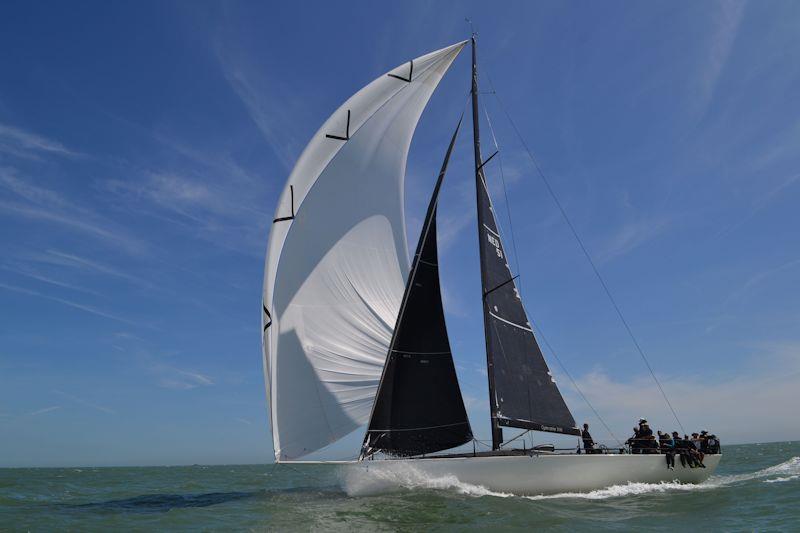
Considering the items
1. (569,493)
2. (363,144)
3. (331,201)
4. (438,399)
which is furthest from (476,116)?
(569,493)

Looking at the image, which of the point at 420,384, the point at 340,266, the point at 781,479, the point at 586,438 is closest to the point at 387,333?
the point at 420,384

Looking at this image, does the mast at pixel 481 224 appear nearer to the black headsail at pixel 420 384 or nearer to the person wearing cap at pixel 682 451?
the black headsail at pixel 420 384

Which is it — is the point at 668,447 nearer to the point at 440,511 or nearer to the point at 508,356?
the point at 508,356

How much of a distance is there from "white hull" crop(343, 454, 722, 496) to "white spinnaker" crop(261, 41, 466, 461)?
1666 millimetres

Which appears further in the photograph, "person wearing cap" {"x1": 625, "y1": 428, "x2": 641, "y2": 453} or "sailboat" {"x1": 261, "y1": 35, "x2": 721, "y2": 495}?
"person wearing cap" {"x1": 625, "y1": 428, "x2": 641, "y2": 453}

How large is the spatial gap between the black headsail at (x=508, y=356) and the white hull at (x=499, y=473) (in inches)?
63.2

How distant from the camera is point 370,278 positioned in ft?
52.9

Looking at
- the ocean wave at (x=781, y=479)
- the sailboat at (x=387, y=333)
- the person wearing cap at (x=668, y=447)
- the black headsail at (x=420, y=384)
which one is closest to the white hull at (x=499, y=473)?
the sailboat at (x=387, y=333)

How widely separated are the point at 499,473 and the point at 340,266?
6.68m

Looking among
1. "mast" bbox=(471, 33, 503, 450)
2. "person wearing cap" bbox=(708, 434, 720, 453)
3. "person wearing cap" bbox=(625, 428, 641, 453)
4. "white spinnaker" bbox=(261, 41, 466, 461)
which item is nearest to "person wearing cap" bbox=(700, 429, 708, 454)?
"person wearing cap" bbox=(708, 434, 720, 453)

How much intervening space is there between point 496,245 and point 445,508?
26.3 feet

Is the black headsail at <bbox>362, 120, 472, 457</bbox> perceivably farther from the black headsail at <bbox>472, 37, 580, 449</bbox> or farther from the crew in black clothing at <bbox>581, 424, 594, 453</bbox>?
the crew in black clothing at <bbox>581, 424, 594, 453</bbox>

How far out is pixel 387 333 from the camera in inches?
623

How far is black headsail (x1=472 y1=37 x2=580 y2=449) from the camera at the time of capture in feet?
50.7
